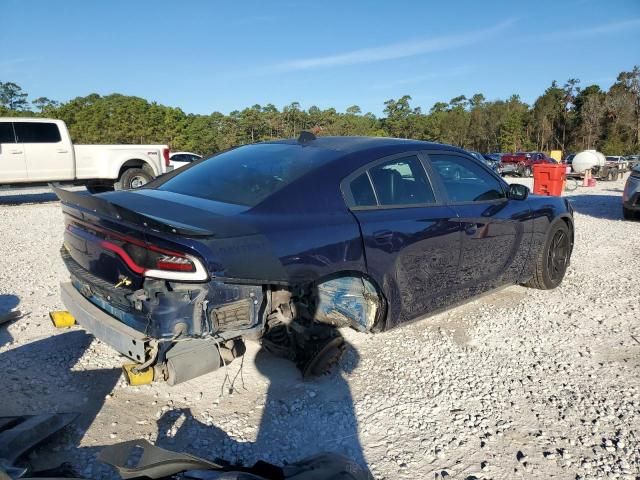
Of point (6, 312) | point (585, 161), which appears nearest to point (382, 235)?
point (6, 312)

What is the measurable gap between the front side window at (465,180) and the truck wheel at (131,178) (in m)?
9.84

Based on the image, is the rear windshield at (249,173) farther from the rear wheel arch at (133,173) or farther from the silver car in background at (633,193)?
the rear wheel arch at (133,173)

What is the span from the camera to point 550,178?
13.3 metres

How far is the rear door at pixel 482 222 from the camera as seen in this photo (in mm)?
3727

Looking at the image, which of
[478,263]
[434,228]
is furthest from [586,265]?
[434,228]

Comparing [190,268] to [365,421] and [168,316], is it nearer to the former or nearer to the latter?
[168,316]

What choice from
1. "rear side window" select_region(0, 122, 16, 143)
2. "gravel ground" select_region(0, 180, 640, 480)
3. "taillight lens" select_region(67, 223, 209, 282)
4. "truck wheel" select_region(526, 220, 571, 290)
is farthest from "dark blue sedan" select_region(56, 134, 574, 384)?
"rear side window" select_region(0, 122, 16, 143)

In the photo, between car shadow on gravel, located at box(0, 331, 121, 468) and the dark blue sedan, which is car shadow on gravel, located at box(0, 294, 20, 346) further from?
the dark blue sedan

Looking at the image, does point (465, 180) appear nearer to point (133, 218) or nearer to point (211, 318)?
point (211, 318)

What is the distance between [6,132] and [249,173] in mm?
11134

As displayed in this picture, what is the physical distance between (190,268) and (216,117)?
6403 cm

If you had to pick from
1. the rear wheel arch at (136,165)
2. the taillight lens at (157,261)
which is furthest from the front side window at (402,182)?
the rear wheel arch at (136,165)

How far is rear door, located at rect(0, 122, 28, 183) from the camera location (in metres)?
11.4

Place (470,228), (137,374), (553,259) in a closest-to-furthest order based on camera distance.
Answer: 1. (137,374)
2. (470,228)
3. (553,259)
